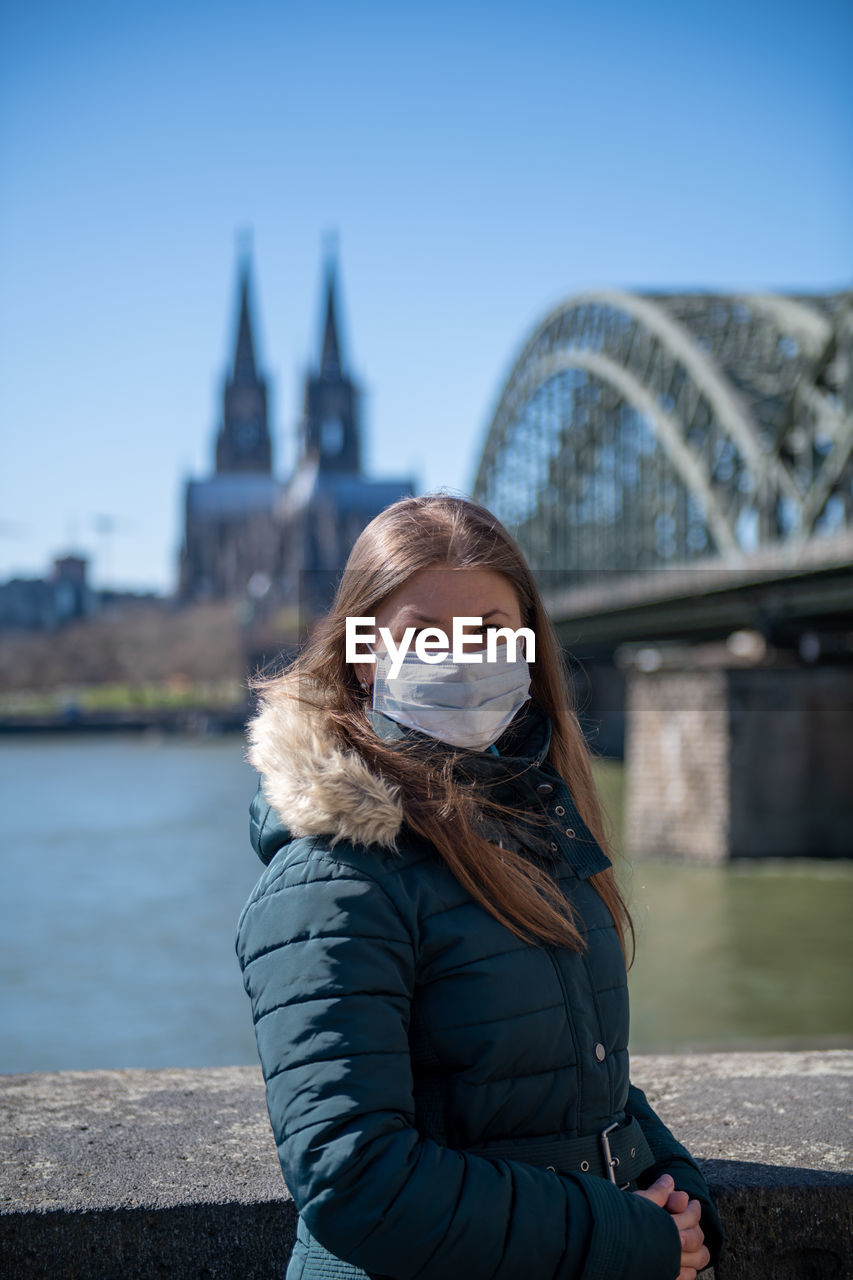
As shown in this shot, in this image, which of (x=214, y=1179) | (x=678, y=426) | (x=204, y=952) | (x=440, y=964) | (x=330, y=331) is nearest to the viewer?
(x=440, y=964)

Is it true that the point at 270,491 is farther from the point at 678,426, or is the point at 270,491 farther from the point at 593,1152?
the point at 593,1152

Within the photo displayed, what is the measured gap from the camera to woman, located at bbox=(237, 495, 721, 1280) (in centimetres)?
124

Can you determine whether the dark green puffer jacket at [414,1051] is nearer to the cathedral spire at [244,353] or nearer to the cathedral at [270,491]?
the cathedral at [270,491]

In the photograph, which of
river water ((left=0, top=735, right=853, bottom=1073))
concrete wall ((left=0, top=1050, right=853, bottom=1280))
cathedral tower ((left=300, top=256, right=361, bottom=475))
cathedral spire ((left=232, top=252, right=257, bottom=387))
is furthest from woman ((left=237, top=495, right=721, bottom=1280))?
cathedral spire ((left=232, top=252, right=257, bottom=387))

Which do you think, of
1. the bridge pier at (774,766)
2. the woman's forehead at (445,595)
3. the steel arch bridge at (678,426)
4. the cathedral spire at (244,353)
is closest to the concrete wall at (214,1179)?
the woman's forehead at (445,595)

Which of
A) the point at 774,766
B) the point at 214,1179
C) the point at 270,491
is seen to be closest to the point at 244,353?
the point at 270,491

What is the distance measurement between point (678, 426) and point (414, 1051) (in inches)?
1143

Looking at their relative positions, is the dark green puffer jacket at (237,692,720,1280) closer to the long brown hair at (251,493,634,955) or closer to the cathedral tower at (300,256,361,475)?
the long brown hair at (251,493,634,955)

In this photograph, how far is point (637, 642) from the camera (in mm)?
27078

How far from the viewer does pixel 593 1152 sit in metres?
1.40

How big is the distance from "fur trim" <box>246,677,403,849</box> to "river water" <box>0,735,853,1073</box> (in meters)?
0.73

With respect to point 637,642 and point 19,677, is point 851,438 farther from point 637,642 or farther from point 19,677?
point 19,677

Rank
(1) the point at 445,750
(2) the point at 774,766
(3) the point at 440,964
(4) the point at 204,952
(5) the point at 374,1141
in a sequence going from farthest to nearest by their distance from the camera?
(2) the point at 774,766
(4) the point at 204,952
(1) the point at 445,750
(3) the point at 440,964
(5) the point at 374,1141

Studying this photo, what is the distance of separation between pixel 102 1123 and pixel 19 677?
3369 inches
